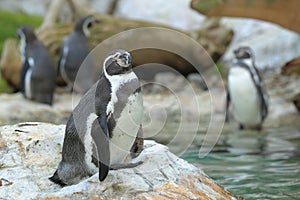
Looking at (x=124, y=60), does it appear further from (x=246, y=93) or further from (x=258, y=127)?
(x=246, y=93)

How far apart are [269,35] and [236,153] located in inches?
290

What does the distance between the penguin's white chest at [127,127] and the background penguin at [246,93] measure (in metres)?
5.76

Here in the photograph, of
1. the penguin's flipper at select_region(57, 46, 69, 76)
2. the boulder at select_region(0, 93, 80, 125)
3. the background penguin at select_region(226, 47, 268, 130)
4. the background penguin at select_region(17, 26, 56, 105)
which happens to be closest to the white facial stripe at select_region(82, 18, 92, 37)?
the penguin's flipper at select_region(57, 46, 69, 76)

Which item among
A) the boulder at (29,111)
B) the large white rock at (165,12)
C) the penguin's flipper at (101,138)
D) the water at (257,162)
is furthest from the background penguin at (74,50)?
the penguin's flipper at (101,138)

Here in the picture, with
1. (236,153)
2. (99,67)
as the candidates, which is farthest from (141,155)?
(99,67)

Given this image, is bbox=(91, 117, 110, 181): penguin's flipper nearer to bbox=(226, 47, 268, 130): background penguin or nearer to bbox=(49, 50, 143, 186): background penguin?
bbox=(49, 50, 143, 186): background penguin

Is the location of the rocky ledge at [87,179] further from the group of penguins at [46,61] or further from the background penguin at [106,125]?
the group of penguins at [46,61]

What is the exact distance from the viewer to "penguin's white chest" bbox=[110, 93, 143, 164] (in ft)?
12.3

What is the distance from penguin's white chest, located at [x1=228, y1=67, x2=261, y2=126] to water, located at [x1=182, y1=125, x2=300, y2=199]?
1.93 ft

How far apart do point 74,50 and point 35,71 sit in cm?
119

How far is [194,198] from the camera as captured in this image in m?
3.72

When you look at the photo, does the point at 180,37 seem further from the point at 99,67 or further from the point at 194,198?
the point at 194,198

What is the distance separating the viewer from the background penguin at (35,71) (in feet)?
36.3

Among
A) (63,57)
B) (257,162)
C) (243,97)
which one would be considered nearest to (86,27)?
(63,57)
